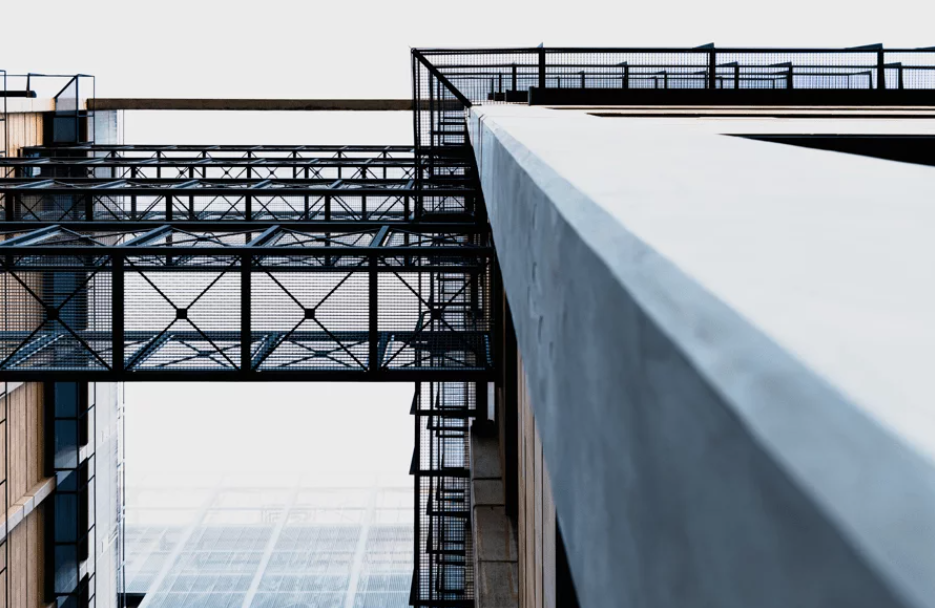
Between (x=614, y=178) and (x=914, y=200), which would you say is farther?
(x=614, y=178)

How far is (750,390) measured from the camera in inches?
20.1

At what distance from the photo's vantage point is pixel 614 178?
1.50m

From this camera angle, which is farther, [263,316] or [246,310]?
[263,316]

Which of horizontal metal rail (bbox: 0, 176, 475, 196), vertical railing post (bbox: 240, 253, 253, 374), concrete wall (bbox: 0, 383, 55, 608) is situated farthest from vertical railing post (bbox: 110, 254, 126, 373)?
concrete wall (bbox: 0, 383, 55, 608)

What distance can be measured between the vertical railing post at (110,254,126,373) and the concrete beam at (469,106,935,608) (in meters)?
11.6

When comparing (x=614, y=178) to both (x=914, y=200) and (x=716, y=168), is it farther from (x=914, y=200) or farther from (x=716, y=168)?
(x=914, y=200)

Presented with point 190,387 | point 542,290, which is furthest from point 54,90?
point 542,290

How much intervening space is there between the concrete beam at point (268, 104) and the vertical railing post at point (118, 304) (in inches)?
828

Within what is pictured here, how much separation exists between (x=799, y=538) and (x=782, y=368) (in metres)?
0.10

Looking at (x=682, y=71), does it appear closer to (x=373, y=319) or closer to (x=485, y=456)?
(x=373, y=319)

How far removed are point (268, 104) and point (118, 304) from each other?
21576 millimetres

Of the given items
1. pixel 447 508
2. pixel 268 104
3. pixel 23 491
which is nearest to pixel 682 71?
pixel 447 508

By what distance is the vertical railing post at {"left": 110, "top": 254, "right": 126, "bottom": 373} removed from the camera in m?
11.9

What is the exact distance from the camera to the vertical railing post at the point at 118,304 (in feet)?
39.1
